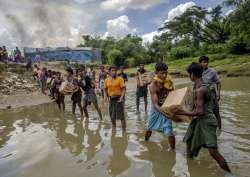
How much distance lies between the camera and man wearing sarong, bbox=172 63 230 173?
5055 millimetres

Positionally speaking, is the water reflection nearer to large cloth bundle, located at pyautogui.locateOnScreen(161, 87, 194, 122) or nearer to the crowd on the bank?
large cloth bundle, located at pyautogui.locateOnScreen(161, 87, 194, 122)

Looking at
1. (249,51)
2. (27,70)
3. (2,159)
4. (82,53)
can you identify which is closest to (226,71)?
(249,51)

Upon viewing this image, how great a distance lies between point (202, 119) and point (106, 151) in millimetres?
2611

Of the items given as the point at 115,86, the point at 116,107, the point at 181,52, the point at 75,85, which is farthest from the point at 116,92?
the point at 181,52

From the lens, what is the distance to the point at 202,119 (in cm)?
520

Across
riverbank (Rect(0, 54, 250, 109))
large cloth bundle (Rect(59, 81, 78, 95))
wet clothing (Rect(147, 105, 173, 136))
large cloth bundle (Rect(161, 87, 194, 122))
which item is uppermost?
large cloth bundle (Rect(161, 87, 194, 122))

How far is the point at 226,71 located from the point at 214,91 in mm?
26637

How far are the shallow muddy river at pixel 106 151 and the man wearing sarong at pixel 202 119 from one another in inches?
19.7

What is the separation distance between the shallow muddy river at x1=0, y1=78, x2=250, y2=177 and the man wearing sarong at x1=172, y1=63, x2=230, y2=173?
500mm

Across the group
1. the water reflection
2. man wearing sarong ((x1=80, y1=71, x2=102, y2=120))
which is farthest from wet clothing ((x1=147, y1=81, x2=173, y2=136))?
man wearing sarong ((x1=80, y1=71, x2=102, y2=120))

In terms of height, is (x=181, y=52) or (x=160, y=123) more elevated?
(x=181, y=52)

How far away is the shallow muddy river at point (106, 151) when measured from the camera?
5.86 m

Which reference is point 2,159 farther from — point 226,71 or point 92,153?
point 226,71

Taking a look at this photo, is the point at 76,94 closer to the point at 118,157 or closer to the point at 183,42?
the point at 118,157
